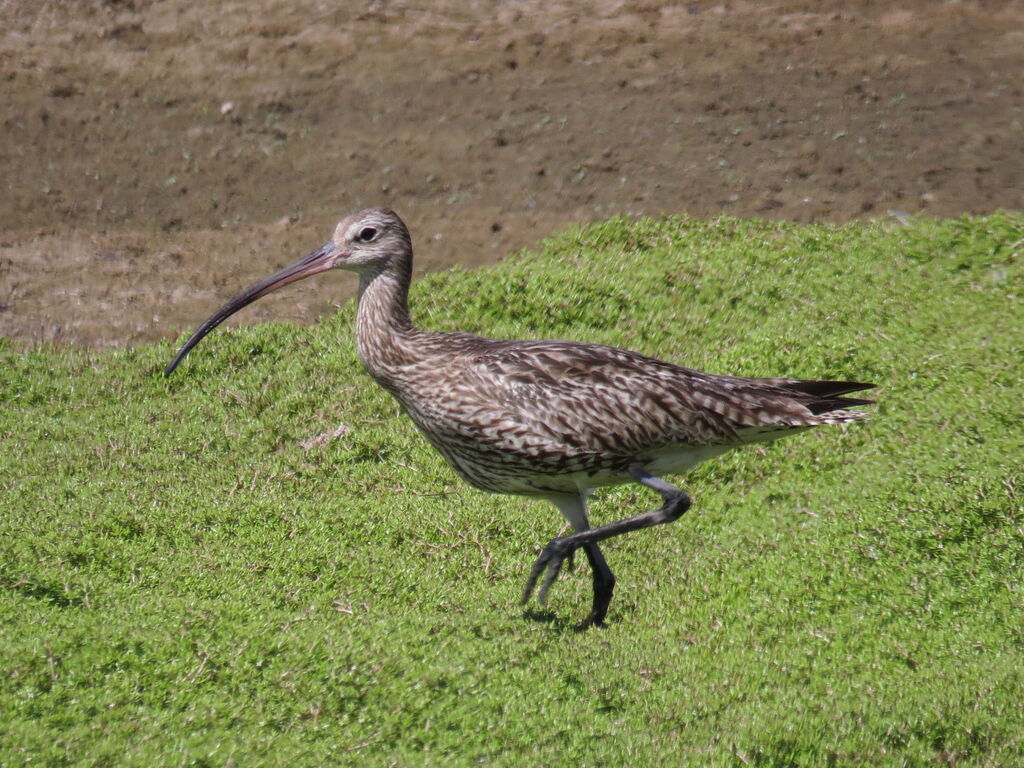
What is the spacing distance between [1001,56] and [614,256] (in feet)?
20.0

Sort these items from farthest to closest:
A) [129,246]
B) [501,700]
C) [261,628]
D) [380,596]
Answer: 1. [129,246]
2. [380,596]
3. [261,628]
4. [501,700]

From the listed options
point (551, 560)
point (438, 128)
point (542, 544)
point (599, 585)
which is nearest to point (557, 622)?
point (599, 585)

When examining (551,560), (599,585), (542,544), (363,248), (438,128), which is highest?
(363,248)

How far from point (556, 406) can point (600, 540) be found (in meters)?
0.76

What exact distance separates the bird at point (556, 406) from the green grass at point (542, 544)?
0.74 meters

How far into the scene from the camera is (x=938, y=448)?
8.66m

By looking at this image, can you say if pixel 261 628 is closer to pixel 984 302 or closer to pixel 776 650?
pixel 776 650

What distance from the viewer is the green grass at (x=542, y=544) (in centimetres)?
572

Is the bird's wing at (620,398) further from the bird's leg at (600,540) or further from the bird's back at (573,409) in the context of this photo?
the bird's leg at (600,540)

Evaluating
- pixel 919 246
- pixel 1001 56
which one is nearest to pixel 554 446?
pixel 919 246

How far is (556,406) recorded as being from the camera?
22.4ft

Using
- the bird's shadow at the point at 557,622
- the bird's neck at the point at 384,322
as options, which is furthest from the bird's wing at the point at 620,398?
the bird's shadow at the point at 557,622

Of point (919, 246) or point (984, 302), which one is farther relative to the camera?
point (919, 246)

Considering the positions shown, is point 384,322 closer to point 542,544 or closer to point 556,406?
point 556,406
